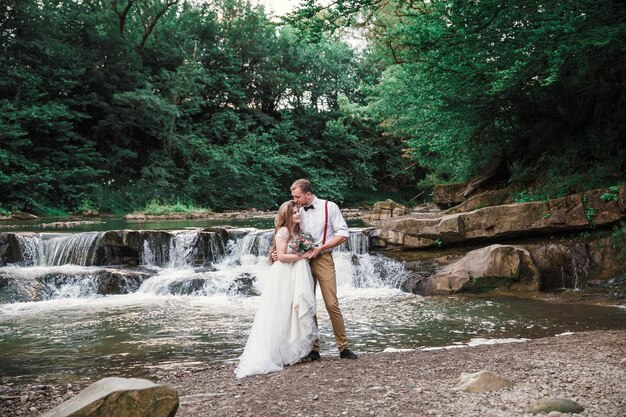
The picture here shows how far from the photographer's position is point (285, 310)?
18.1ft

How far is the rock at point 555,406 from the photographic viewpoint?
3.54m

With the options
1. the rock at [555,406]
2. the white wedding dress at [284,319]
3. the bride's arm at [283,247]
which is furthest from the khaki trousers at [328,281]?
the rock at [555,406]

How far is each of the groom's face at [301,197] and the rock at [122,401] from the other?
2559 mm

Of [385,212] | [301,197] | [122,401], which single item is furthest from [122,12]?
[122,401]

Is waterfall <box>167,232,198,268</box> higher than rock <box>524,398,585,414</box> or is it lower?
higher

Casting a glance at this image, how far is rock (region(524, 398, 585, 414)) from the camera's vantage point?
11.6ft

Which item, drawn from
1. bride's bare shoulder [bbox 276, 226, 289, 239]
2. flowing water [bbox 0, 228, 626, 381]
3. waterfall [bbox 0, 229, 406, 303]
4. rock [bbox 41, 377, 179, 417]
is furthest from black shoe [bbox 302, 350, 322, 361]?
waterfall [bbox 0, 229, 406, 303]

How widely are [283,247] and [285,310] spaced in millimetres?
655

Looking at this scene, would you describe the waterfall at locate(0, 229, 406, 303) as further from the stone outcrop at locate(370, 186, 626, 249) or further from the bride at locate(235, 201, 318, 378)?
the bride at locate(235, 201, 318, 378)

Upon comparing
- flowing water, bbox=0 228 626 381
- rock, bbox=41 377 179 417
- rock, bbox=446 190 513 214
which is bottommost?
flowing water, bbox=0 228 626 381

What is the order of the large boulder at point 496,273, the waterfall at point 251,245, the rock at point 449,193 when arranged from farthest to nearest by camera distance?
the rock at point 449,193
the waterfall at point 251,245
the large boulder at point 496,273

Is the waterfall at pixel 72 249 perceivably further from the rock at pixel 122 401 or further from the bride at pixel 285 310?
the rock at pixel 122 401

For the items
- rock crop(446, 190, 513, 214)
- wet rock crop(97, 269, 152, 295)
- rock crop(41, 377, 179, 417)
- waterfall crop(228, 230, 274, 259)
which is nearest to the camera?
rock crop(41, 377, 179, 417)

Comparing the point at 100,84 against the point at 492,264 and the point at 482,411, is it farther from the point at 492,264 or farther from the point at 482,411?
the point at 482,411
